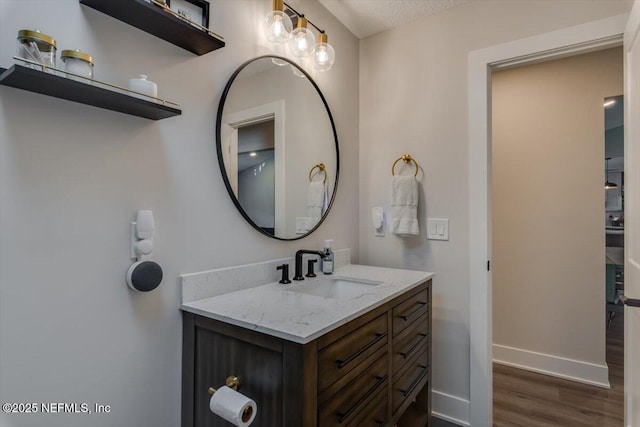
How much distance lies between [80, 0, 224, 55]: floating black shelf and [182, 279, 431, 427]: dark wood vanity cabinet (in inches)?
38.2

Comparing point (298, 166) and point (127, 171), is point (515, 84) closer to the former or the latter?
point (298, 166)

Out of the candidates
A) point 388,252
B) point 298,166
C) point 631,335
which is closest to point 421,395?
point 388,252

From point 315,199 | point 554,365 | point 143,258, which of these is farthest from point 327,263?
point 554,365

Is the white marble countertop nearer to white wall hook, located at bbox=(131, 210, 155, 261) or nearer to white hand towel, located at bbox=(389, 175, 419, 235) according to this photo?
white wall hook, located at bbox=(131, 210, 155, 261)

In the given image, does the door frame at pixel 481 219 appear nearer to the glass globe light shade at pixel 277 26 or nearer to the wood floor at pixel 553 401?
the wood floor at pixel 553 401

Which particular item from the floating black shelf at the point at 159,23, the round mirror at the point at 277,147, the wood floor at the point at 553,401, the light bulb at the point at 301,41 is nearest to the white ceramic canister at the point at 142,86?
the floating black shelf at the point at 159,23

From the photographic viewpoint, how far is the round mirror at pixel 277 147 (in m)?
1.43

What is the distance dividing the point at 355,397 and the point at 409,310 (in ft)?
1.77

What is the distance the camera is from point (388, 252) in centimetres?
223

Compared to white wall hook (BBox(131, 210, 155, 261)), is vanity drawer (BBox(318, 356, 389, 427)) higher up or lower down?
lower down

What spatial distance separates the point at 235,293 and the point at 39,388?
65cm

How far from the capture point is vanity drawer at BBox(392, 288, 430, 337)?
1.43 m

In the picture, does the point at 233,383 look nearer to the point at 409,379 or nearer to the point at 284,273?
the point at 284,273

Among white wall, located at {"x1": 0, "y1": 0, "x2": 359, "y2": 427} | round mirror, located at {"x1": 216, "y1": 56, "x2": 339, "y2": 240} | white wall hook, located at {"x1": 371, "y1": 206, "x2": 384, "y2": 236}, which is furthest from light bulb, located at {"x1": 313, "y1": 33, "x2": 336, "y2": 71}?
white wall hook, located at {"x1": 371, "y1": 206, "x2": 384, "y2": 236}
